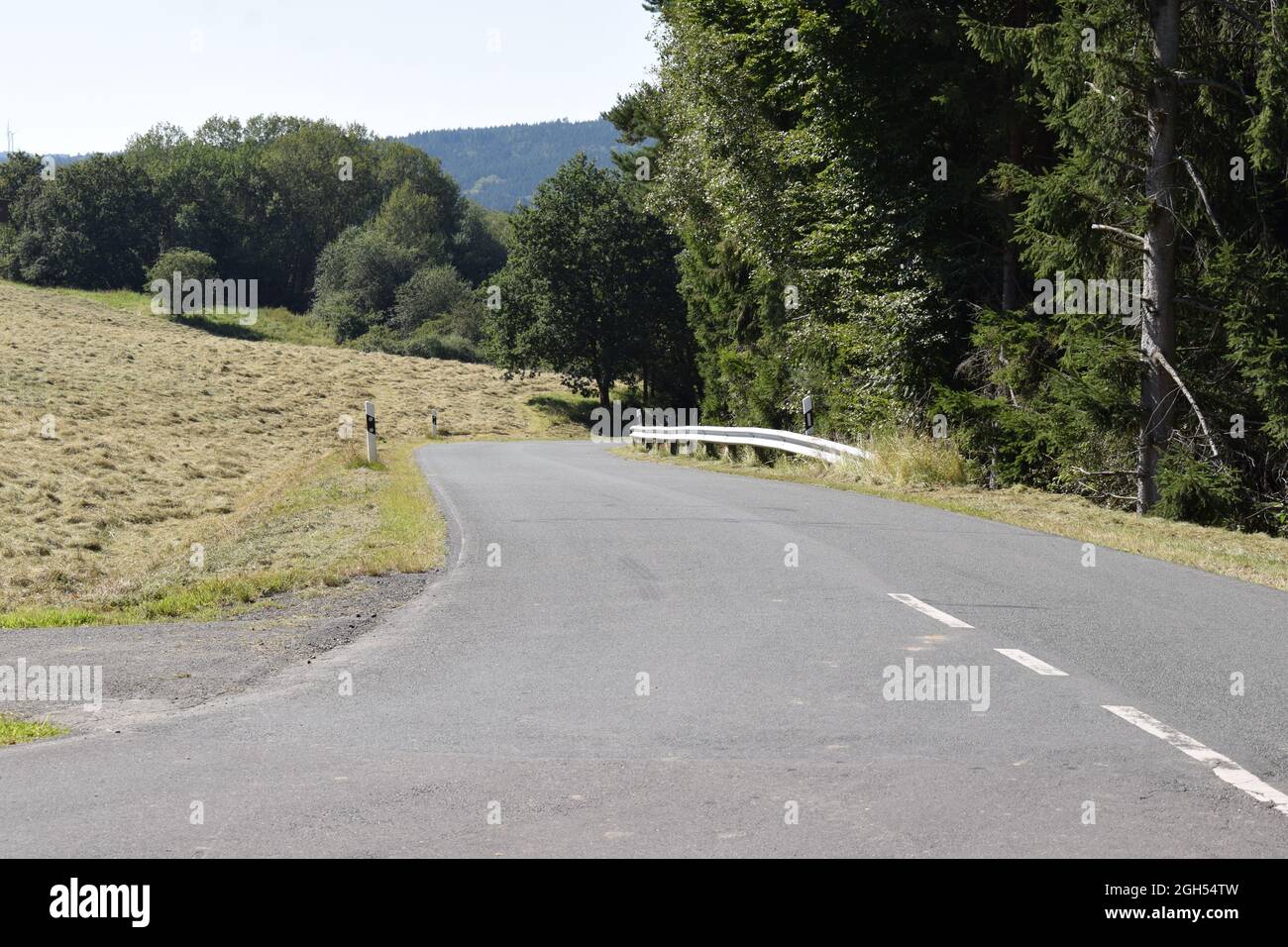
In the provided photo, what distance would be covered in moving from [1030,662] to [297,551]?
32.2ft

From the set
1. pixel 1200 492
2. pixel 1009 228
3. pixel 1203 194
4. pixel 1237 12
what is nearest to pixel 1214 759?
pixel 1200 492

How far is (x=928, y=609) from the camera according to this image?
30.8 ft

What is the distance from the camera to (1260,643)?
815 centimetres

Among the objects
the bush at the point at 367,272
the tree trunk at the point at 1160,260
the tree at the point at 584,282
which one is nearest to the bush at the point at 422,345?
the bush at the point at 367,272

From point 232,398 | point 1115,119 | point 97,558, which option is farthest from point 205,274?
point 1115,119

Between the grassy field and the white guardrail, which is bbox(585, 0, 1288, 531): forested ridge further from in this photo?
the white guardrail

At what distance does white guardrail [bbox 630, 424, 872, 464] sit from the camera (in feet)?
82.4

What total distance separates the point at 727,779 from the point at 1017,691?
2360 millimetres

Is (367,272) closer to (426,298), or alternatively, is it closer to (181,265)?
(426,298)

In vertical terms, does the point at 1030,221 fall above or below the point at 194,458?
above

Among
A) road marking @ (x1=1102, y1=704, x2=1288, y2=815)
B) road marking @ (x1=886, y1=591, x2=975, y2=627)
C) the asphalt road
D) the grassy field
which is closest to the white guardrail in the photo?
the grassy field

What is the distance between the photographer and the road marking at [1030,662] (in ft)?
23.9

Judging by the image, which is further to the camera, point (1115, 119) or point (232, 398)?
point (232, 398)

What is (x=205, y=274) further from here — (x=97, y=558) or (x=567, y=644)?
(x=567, y=644)
